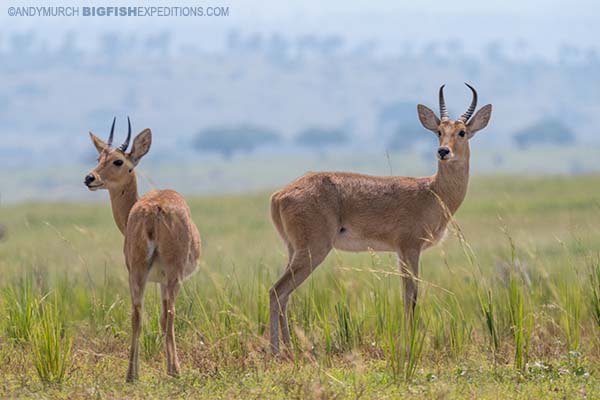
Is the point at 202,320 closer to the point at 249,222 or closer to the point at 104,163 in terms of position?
the point at 104,163

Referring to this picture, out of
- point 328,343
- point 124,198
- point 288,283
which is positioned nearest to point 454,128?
point 288,283

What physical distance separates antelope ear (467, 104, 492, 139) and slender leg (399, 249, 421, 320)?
152 centimetres

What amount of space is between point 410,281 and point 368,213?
0.82 metres

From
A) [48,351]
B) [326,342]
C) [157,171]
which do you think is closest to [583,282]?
[326,342]

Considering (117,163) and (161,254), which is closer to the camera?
(161,254)

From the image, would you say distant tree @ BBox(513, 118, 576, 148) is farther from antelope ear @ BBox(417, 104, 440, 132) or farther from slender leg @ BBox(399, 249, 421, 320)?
slender leg @ BBox(399, 249, 421, 320)

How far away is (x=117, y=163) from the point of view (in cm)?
1017

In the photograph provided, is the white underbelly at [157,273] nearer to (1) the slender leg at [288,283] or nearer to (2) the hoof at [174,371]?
(2) the hoof at [174,371]

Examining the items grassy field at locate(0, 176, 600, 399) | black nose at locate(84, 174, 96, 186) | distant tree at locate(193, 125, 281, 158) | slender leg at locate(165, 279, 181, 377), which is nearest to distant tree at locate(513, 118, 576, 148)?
distant tree at locate(193, 125, 281, 158)

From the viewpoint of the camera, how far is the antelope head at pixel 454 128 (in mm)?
11531

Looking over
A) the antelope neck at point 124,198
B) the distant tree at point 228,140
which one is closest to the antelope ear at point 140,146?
the antelope neck at point 124,198

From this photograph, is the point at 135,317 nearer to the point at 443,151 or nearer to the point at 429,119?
the point at 443,151

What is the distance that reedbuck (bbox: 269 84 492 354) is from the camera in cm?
1092

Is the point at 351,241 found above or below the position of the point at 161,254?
below
